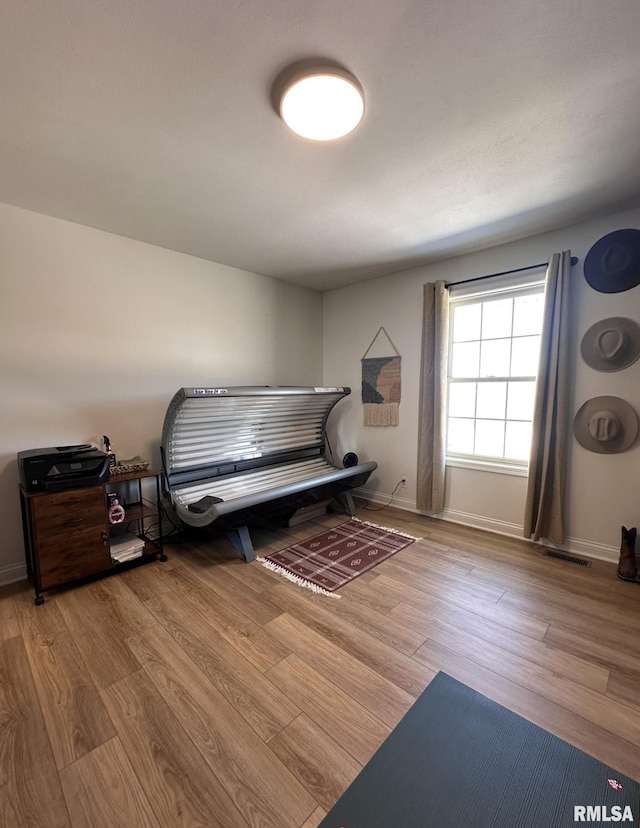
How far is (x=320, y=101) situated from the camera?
1.36 meters

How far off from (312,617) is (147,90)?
2.62m

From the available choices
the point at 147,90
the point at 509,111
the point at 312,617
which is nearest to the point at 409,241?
the point at 509,111

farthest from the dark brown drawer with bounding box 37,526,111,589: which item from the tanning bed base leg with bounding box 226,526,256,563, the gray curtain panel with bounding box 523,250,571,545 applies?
the gray curtain panel with bounding box 523,250,571,545

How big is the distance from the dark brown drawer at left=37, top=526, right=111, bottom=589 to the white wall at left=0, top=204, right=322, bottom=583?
495mm

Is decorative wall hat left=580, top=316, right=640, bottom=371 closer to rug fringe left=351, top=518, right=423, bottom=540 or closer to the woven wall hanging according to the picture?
the woven wall hanging

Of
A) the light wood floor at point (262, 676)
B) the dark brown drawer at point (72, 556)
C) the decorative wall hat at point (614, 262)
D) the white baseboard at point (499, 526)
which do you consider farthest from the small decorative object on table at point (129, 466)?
the decorative wall hat at point (614, 262)

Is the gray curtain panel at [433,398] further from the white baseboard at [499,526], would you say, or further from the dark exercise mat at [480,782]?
the dark exercise mat at [480,782]

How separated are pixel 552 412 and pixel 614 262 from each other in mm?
1117

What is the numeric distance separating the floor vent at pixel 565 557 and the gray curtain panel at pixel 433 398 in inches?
36.2

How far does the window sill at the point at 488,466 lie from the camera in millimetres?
2918

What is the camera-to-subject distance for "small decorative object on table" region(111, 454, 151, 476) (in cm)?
246

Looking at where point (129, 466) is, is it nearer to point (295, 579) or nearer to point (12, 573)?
point (12, 573)

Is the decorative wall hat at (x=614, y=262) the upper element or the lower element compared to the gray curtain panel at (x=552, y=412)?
upper

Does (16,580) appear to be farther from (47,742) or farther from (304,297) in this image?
(304,297)
